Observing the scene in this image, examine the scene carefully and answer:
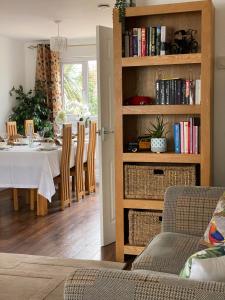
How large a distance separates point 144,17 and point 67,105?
440 cm

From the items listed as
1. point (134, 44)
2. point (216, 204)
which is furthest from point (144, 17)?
point (216, 204)

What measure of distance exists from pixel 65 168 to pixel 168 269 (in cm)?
333

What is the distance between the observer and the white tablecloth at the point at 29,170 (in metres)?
4.98

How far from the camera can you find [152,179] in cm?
354

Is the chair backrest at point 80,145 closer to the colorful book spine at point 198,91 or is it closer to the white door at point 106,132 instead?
the white door at point 106,132

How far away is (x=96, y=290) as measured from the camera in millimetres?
1408

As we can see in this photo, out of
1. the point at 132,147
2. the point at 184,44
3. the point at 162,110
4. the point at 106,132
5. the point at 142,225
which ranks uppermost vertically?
the point at 184,44

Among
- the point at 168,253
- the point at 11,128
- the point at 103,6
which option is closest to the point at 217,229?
the point at 168,253

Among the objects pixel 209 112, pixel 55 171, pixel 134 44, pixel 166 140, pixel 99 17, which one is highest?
pixel 99 17

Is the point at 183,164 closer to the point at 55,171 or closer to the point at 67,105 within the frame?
the point at 55,171

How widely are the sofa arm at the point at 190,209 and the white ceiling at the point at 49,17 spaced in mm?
2924

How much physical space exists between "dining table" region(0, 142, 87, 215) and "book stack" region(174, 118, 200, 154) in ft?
6.48

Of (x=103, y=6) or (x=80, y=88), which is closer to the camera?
(x=103, y=6)

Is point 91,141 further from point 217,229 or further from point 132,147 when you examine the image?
point 217,229
